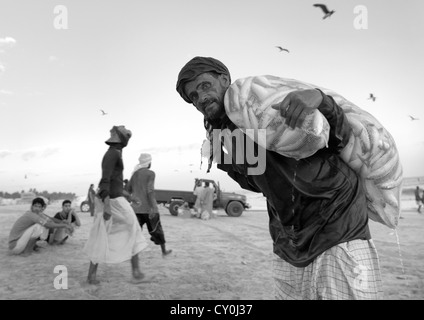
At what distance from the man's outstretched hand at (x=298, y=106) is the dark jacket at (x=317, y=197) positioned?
8.5 inches

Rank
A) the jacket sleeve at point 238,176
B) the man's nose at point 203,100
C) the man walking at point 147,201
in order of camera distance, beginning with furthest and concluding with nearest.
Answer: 1. the man walking at point 147,201
2. the jacket sleeve at point 238,176
3. the man's nose at point 203,100

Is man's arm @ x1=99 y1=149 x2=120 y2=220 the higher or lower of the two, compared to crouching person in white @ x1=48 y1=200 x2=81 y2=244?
higher

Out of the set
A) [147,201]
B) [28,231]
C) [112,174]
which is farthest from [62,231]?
[112,174]

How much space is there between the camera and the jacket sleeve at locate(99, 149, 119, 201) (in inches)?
157

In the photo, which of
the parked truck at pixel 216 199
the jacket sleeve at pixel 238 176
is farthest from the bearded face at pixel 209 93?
the parked truck at pixel 216 199

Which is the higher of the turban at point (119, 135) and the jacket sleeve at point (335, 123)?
the jacket sleeve at point (335, 123)

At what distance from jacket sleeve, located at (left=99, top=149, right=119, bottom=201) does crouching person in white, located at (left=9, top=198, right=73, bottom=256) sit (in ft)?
9.76

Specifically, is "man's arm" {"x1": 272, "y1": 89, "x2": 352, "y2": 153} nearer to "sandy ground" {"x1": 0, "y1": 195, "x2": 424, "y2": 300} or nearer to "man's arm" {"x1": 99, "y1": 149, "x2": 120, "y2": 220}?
"sandy ground" {"x1": 0, "y1": 195, "x2": 424, "y2": 300}

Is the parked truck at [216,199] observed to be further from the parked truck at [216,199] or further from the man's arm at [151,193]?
the man's arm at [151,193]

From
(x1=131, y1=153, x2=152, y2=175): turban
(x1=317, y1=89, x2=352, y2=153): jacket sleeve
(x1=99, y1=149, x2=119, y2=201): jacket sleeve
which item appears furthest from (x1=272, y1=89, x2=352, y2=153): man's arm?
(x1=131, y1=153, x2=152, y2=175): turban

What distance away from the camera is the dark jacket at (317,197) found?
1426mm

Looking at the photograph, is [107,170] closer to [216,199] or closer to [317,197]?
[317,197]

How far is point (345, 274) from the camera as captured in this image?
1.37m

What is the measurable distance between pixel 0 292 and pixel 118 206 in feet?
5.46
